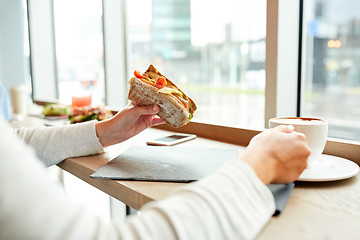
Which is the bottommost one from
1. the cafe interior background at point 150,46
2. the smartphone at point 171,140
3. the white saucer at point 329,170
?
the smartphone at point 171,140

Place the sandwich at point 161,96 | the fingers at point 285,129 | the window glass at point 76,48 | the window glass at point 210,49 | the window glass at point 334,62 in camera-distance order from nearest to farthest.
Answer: the fingers at point 285,129
the sandwich at point 161,96
the window glass at point 334,62
the window glass at point 210,49
the window glass at point 76,48

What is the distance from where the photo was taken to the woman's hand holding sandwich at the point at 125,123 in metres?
0.97

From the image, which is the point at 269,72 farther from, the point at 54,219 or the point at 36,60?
the point at 36,60

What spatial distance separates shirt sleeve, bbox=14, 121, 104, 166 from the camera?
0.98 m

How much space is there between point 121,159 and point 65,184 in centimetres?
184

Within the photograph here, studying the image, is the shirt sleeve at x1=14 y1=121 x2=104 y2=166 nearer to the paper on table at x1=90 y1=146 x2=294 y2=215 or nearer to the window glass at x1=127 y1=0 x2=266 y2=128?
the paper on table at x1=90 y1=146 x2=294 y2=215

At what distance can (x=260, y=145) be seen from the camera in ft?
1.98

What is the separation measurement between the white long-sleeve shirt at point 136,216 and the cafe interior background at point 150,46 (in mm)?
93

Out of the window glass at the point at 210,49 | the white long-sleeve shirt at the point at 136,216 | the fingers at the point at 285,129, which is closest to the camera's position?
the white long-sleeve shirt at the point at 136,216

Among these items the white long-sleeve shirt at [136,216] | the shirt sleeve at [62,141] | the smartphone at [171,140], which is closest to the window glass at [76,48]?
the smartphone at [171,140]

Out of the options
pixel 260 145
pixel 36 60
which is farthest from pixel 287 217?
pixel 36 60

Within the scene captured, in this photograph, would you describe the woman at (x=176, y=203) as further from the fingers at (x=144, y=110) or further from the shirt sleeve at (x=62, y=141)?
the shirt sleeve at (x=62, y=141)

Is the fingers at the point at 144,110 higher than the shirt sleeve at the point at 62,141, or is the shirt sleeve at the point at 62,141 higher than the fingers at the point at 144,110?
the fingers at the point at 144,110

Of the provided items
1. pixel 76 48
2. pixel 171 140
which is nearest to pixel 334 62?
pixel 76 48
